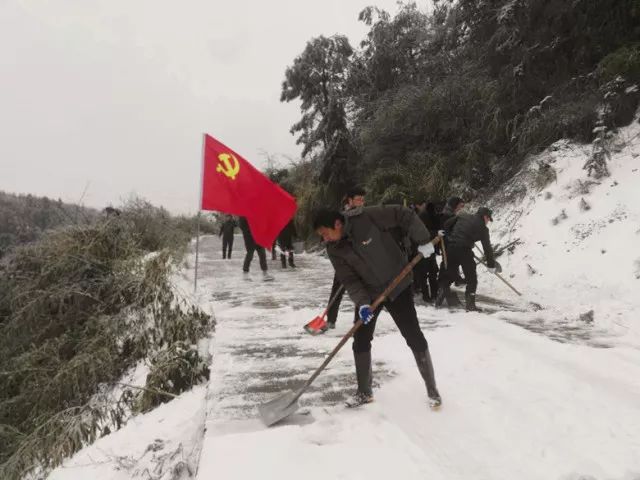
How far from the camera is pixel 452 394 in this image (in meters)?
3.62

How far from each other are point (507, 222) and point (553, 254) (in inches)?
74.2

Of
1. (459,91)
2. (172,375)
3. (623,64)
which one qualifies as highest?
(459,91)

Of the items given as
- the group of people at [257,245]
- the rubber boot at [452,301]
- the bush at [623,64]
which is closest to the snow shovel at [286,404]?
the rubber boot at [452,301]

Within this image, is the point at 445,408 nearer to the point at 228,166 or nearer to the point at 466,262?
the point at 466,262

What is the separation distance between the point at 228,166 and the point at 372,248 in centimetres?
414

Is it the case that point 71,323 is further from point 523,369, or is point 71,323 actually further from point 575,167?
point 575,167

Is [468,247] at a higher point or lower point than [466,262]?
higher

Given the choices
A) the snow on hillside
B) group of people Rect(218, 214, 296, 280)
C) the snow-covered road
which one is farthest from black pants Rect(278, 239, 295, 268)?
the snow-covered road

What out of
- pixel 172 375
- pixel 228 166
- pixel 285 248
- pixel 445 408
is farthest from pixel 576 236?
pixel 172 375

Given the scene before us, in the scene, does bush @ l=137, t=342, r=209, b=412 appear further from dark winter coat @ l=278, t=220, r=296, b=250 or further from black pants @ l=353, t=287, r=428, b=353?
dark winter coat @ l=278, t=220, r=296, b=250

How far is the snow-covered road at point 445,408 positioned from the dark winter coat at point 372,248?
95 centimetres

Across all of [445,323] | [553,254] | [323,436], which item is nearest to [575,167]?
[553,254]

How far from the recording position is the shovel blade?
3.23 m

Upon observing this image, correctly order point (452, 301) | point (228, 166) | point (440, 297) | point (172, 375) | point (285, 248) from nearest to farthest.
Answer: point (172, 375)
point (452, 301)
point (440, 297)
point (228, 166)
point (285, 248)
